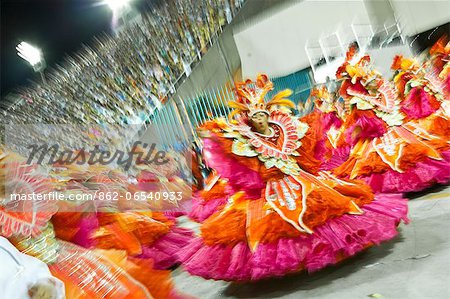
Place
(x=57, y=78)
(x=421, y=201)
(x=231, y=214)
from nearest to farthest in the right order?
1. (x=231, y=214)
2. (x=421, y=201)
3. (x=57, y=78)

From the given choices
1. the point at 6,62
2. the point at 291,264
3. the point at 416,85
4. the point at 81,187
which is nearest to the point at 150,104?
the point at 6,62

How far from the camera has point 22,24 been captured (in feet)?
9.09

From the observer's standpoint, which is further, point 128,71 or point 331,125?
point 331,125

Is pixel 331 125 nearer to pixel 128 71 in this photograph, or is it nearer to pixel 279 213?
pixel 128 71

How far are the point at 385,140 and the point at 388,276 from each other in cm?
165

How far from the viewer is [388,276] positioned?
1.79 meters

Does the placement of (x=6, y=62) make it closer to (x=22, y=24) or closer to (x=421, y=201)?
(x=22, y=24)

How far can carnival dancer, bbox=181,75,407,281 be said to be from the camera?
1.98 m

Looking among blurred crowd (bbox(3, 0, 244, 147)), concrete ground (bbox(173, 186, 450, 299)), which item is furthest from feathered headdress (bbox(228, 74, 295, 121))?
concrete ground (bbox(173, 186, 450, 299))

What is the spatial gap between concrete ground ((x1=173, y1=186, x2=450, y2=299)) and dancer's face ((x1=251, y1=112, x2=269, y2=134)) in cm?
82

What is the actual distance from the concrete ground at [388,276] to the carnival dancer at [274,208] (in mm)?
100

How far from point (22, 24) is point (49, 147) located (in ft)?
4.21

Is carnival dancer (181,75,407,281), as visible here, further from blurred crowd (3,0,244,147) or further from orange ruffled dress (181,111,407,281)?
blurred crowd (3,0,244,147)

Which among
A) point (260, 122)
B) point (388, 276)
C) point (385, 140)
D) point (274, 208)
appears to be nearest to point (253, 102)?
point (260, 122)
